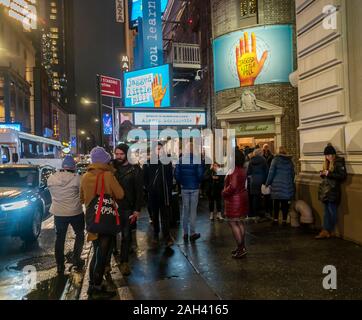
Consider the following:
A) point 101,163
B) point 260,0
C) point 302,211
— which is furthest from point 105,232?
point 260,0

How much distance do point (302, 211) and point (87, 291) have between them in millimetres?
5042

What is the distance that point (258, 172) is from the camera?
1014 cm

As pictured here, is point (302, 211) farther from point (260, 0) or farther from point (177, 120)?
point (177, 120)

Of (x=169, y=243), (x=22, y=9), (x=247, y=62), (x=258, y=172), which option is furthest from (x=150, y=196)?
(x=22, y=9)

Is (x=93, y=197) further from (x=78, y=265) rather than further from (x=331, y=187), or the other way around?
(x=331, y=187)

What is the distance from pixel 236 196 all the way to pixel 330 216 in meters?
2.13

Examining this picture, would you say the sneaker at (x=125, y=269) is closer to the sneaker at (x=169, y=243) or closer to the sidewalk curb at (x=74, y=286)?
the sidewalk curb at (x=74, y=286)

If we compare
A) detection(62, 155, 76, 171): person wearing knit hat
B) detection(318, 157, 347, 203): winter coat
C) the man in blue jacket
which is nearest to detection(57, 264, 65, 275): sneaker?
detection(62, 155, 76, 171): person wearing knit hat

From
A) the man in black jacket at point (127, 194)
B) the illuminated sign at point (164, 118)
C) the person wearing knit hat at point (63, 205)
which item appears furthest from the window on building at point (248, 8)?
the person wearing knit hat at point (63, 205)

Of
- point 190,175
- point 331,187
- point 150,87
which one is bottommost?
point 331,187

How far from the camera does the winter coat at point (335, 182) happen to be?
7473 mm

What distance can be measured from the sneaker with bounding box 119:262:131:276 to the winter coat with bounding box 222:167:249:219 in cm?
178

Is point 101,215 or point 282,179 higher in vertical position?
point 282,179

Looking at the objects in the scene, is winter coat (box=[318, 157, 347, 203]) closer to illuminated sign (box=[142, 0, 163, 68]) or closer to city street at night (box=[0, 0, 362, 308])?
city street at night (box=[0, 0, 362, 308])
